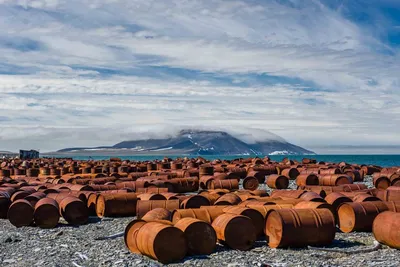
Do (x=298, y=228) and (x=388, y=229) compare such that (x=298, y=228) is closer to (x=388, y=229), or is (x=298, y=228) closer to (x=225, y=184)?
(x=388, y=229)

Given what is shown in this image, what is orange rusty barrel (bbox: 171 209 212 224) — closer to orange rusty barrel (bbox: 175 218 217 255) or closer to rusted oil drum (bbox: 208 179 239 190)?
orange rusty barrel (bbox: 175 218 217 255)

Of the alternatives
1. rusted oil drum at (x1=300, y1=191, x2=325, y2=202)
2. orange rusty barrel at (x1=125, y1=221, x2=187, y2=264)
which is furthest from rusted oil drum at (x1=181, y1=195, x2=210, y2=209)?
orange rusty barrel at (x1=125, y1=221, x2=187, y2=264)

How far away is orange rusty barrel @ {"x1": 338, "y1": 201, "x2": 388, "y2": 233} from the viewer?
1398cm

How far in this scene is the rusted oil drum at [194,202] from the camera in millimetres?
15938

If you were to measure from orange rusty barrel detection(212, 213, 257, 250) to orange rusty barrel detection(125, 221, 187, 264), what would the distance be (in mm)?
1165

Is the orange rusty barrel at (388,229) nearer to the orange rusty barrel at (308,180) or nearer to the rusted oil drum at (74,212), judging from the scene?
the rusted oil drum at (74,212)

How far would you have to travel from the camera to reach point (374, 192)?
18656 mm

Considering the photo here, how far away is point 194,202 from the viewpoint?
15984mm

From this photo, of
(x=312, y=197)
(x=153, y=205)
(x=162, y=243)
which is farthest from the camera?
(x=153, y=205)

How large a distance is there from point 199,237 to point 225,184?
13877 millimetres

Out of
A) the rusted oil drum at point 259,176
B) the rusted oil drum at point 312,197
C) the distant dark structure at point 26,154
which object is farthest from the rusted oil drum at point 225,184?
the distant dark structure at point 26,154

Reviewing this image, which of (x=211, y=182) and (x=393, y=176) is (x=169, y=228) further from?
(x=393, y=176)

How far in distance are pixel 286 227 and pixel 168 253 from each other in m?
2.82

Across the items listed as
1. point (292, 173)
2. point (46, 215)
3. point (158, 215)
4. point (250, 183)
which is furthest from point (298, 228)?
point (292, 173)
